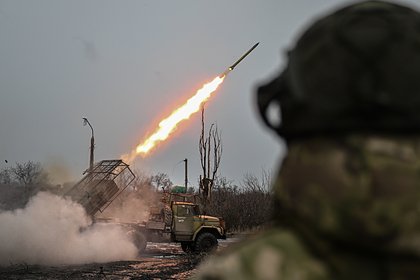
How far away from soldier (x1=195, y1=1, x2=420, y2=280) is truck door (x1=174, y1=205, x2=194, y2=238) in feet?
59.5

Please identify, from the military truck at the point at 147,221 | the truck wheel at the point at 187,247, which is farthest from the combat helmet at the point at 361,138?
the truck wheel at the point at 187,247

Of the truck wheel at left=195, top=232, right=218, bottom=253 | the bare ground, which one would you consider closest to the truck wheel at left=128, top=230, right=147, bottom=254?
the truck wheel at left=195, top=232, right=218, bottom=253

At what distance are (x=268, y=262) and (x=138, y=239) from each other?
62.1ft

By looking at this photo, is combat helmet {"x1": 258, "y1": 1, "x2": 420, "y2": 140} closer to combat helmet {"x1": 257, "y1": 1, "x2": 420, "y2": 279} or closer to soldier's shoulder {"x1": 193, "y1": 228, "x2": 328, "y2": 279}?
combat helmet {"x1": 257, "y1": 1, "x2": 420, "y2": 279}

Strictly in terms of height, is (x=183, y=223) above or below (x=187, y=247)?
above

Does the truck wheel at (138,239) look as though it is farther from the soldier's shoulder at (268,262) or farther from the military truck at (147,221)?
the soldier's shoulder at (268,262)

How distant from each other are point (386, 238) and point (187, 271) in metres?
12.7

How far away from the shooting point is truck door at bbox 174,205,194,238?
1920cm

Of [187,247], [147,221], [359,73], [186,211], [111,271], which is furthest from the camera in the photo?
[147,221]

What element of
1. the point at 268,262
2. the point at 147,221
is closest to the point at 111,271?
the point at 147,221

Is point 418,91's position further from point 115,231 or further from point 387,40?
point 115,231

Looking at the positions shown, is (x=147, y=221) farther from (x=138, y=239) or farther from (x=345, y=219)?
(x=345, y=219)

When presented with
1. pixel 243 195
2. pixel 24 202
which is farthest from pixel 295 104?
pixel 243 195

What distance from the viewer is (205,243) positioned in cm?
1923
